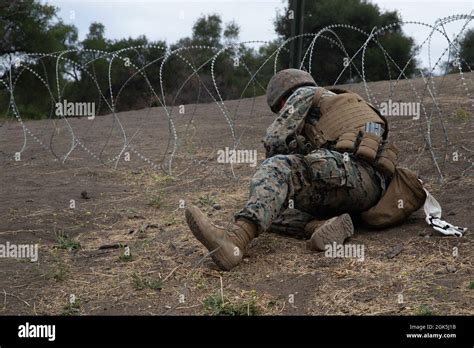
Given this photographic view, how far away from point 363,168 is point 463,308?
4.31 ft

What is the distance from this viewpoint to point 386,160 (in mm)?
4270

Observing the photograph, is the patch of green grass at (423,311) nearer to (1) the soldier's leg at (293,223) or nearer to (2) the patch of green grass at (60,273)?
(1) the soldier's leg at (293,223)

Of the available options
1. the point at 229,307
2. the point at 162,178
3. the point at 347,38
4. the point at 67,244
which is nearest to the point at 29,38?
the point at 347,38

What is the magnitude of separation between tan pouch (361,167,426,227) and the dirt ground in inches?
4.7

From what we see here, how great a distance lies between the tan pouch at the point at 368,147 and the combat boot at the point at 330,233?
374mm

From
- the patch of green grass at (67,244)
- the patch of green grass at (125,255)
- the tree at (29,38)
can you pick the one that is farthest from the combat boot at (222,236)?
the tree at (29,38)

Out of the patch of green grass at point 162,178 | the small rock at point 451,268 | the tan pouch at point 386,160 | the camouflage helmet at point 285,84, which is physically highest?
the camouflage helmet at point 285,84

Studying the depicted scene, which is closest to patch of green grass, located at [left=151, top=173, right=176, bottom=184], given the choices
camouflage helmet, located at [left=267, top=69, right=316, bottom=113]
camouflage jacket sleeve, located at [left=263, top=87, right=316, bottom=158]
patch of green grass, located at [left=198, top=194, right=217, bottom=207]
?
patch of green grass, located at [left=198, top=194, right=217, bottom=207]

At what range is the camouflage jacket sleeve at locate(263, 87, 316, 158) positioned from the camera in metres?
4.33

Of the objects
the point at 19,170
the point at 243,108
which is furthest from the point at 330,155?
the point at 243,108

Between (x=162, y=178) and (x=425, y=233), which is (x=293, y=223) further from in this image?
(x=162, y=178)

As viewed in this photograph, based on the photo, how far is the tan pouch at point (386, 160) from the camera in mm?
4266

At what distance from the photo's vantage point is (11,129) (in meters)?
12.9
